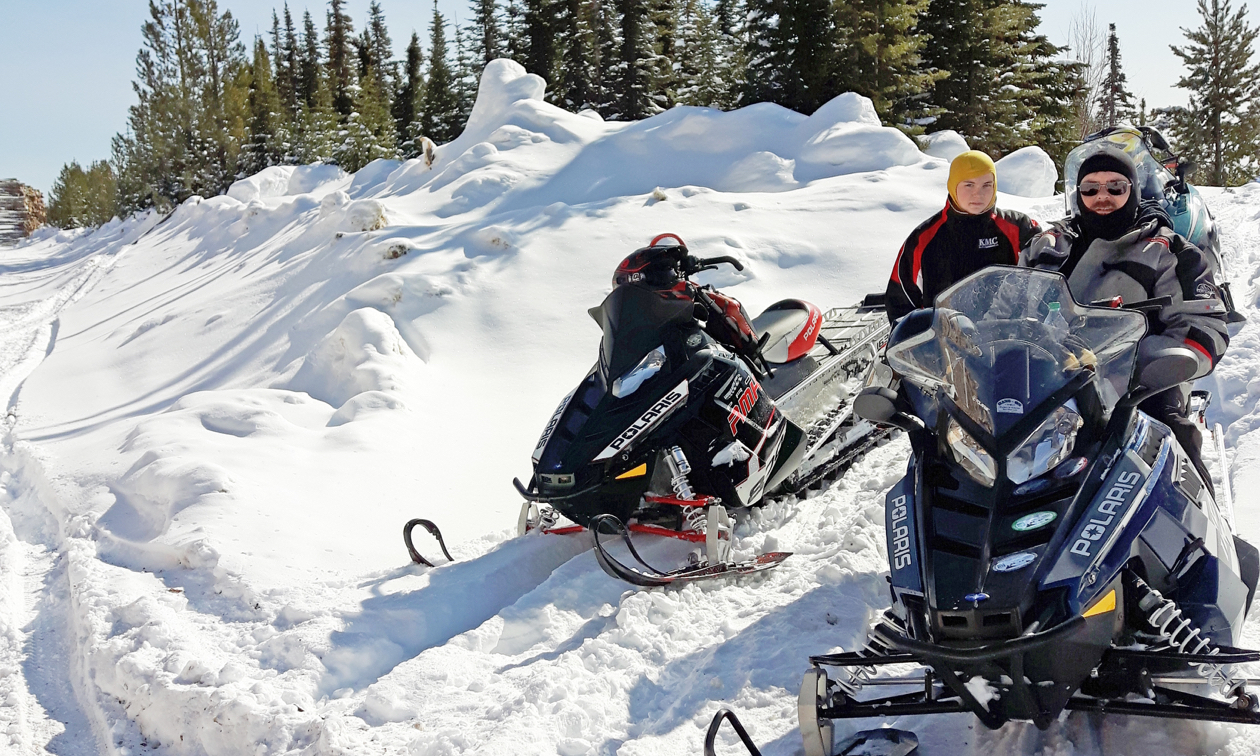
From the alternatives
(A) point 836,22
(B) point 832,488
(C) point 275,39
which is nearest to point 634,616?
(B) point 832,488

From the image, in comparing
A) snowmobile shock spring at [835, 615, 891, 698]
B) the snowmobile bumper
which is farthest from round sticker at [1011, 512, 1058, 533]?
snowmobile shock spring at [835, 615, 891, 698]

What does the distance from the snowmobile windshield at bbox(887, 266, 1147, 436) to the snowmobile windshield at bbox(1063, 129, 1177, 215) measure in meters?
2.14

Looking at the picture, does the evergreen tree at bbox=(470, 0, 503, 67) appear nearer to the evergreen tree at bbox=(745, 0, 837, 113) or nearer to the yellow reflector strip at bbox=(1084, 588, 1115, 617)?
the evergreen tree at bbox=(745, 0, 837, 113)

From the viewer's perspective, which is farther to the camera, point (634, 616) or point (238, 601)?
point (238, 601)

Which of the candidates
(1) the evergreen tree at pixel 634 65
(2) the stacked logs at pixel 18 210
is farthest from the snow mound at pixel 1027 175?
(2) the stacked logs at pixel 18 210

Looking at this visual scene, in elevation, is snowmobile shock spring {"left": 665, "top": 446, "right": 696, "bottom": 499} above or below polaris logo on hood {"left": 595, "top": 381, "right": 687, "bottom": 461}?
below

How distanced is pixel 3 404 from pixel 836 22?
54.5 ft

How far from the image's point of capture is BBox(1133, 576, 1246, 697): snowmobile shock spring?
215 centimetres

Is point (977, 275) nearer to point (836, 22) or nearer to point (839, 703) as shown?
point (839, 703)

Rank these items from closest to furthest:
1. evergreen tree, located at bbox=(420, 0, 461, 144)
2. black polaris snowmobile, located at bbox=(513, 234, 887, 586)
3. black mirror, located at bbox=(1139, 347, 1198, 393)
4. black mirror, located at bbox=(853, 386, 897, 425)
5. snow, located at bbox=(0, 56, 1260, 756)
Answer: black mirror, located at bbox=(1139, 347, 1198, 393) < black mirror, located at bbox=(853, 386, 897, 425) < snow, located at bbox=(0, 56, 1260, 756) < black polaris snowmobile, located at bbox=(513, 234, 887, 586) < evergreen tree, located at bbox=(420, 0, 461, 144)

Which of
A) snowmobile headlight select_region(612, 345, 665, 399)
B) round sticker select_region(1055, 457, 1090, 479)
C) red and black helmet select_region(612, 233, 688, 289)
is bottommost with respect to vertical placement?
snowmobile headlight select_region(612, 345, 665, 399)

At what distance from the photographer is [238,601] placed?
411 centimetres

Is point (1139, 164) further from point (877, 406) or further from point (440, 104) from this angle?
point (440, 104)

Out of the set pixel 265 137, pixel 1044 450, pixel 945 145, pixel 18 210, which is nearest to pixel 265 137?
pixel 265 137
